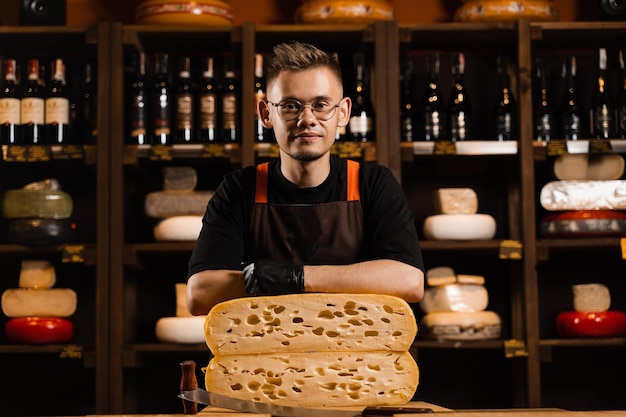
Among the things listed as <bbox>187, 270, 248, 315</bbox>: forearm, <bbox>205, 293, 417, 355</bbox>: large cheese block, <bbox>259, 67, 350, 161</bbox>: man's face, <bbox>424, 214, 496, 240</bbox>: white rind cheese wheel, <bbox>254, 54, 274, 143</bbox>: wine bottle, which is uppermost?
<bbox>254, 54, 274, 143</bbox>: wine bottle

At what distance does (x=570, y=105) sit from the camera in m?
3.89

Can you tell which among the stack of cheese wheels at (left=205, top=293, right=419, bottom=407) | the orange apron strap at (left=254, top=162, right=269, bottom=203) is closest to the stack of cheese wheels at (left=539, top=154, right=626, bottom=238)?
the orange apron strap at (left=254, top=162, right=269, bottom=203)

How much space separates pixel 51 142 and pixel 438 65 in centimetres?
158

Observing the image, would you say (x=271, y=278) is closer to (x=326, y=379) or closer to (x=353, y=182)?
(x=326, y=379)

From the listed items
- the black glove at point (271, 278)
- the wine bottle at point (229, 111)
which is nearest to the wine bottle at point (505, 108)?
the wine bottle at point (229, 111)

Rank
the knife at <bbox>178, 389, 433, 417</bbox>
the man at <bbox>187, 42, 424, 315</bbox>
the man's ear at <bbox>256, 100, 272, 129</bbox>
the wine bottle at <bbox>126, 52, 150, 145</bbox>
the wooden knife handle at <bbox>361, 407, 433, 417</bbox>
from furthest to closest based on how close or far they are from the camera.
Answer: the wine bottle at <bbox>126, 52, 150, 145</bbox> → the man's ear at <bbox>256, 100, 272, 129</bbox> → the man at <bbox>187, 42, 424, 315</bbox> → the knife at <bbox>178, 389, 433, 417</bbox> → the wooden knife handle at <bbox>361, 407, 433, 417</bbox>

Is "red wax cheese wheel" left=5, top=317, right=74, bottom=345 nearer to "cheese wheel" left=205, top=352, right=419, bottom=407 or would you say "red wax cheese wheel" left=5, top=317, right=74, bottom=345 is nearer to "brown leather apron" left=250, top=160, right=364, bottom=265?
"brown leather apron" left=250, top=160, right=364, bottom=265

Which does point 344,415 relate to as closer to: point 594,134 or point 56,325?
point 56,325

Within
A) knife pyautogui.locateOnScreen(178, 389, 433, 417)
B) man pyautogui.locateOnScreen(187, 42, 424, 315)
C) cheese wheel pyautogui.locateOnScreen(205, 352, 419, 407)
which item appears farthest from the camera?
man pyautogui.locateOnScreen(187, 42, 424, 315)

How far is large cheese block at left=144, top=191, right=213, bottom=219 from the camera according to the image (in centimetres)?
357

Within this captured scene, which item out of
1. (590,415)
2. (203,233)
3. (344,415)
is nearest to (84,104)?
(203,233)

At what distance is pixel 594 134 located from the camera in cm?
377

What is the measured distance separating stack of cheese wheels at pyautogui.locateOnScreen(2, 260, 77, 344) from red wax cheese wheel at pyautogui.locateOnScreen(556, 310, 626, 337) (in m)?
1.92

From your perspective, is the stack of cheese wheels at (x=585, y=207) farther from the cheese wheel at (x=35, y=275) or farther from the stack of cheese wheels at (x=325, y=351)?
the stack of cheese wheels at (x=325, y=351)
